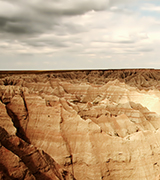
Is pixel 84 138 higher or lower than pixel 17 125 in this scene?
lower

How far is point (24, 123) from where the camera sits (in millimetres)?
16078

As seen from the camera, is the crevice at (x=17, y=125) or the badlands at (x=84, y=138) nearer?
the badlands at (x=84, y=138)

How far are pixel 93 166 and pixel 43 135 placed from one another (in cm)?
430

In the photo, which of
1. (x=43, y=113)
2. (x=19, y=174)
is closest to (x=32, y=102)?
(x=43, y=113)

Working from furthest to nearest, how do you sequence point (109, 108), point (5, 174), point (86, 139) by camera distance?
1. point (109, 108)
2. point (86, 139)
3. point (5, 174)

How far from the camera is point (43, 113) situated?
15898 mm

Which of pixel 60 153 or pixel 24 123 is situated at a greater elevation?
pixel 24 123

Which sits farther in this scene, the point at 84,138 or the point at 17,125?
the point at 17,125

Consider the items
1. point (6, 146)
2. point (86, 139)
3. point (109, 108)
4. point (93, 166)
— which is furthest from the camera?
point (109, 108)

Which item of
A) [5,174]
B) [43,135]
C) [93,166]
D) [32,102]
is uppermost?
[32,102]

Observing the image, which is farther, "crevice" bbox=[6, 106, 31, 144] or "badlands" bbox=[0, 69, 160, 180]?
"crevice" bbox=[6, 106, 31, 144]

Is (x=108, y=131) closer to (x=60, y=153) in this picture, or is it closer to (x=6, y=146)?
(x=60, y=153)

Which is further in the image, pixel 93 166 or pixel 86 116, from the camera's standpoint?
pixel 86 116

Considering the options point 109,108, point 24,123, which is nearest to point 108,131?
point 109,108
